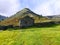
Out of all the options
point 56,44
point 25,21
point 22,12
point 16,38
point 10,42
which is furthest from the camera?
point 22,12

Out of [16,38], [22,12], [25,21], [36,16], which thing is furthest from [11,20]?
[16,38]

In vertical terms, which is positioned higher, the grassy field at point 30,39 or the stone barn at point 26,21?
the stone barn at point 26,21

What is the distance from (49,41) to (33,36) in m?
5.26

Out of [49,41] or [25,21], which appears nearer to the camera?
[49,41]

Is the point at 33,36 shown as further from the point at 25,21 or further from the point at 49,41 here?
the point at 25,21

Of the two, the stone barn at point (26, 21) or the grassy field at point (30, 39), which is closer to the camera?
the grassy field at point (30, 39)

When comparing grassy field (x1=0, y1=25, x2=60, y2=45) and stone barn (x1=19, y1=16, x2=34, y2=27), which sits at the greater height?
stone barn (x1=19, y1=16, x2=34, y2=27)

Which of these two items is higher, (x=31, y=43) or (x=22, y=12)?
(x=22, y=12)

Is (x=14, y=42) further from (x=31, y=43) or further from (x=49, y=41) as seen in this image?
(x=49, y=41)

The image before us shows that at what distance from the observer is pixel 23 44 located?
132ft

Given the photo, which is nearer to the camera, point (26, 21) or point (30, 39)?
point (30, 39)

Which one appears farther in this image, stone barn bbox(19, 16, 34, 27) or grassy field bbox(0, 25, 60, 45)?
stone barn bbox(19, 16, 34, 27)

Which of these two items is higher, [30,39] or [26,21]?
[26,21]

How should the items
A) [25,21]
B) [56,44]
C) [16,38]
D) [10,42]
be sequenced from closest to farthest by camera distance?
[56,44] → [10,42] → [16,38] → [25,21]
